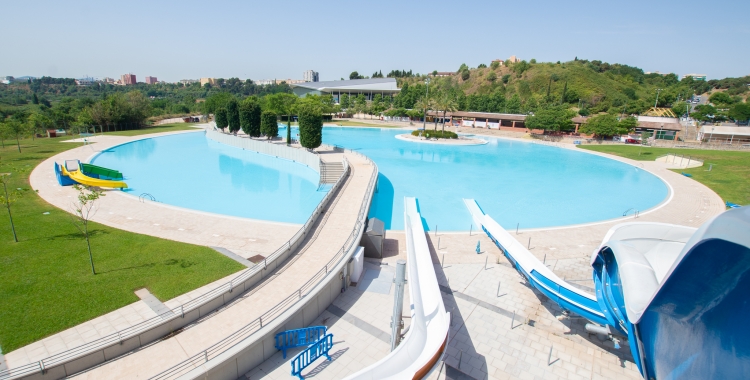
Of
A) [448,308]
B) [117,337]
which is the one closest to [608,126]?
[448,308]

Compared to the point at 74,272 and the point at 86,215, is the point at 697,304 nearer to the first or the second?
the point at 74,272

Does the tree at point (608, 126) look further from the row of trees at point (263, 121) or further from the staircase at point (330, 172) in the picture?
the staircase at point (330, 172)

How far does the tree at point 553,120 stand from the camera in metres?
56.3

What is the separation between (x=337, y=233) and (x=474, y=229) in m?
8.28

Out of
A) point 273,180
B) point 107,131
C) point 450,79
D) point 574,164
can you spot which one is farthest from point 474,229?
point 450,79

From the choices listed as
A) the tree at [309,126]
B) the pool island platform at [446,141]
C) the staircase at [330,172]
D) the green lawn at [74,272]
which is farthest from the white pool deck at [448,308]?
the pool island platform at [446,141]

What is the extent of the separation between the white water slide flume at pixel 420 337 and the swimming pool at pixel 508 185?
9.14 m

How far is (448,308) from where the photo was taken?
11.4m

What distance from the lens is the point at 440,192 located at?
87.9 ft

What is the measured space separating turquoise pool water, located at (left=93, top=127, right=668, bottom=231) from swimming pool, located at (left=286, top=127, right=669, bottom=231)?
75 millimetres

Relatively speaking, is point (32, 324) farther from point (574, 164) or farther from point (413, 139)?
point (413, 139)

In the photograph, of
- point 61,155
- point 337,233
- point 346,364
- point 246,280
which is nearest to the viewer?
point 346,364

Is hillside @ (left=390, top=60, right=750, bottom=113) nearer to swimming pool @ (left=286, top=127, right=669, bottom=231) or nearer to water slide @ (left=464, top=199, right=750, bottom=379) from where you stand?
swimming pool @ (left=286, top=127, right=669, bottom=231)

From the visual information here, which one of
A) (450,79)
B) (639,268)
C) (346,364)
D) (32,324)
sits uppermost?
(450,79)
